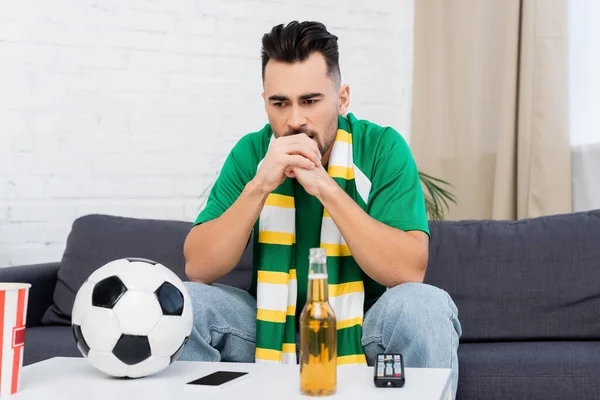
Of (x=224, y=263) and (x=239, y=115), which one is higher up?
(x=239, y=115)

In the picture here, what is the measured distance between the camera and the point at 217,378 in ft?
3.75

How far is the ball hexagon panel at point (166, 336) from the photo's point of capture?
1.17 meters

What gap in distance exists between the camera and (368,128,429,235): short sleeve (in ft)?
5.64

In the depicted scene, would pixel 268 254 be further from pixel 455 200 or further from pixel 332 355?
pixel 455 200

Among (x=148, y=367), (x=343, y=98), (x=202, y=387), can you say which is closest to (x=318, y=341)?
(x=202, y=387)

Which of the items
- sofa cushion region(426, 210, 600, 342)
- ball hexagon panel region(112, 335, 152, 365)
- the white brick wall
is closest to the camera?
ball hexagon panel region(112, 335, 152, 365)

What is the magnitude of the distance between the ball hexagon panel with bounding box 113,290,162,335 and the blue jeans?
309mm

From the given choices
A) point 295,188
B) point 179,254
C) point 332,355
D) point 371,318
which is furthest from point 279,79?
point 332,355

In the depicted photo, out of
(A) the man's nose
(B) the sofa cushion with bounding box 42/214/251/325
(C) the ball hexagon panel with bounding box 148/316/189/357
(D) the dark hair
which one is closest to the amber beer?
(C) the ball hexagon panel with bounding box 148/316/189/357

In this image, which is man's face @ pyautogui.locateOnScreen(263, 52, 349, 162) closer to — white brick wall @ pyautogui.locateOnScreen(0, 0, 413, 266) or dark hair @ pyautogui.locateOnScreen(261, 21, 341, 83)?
dark hair @ pyautogui.locateOnScreen(261, 21, 341, 83)

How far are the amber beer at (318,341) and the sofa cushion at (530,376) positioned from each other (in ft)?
2.69

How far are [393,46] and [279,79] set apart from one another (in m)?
1.66

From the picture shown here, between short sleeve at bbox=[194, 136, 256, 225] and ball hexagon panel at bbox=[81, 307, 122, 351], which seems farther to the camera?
short sleeve at bbox=[194, 136, 256, 225]

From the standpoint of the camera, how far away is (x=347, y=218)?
1.64 metres
